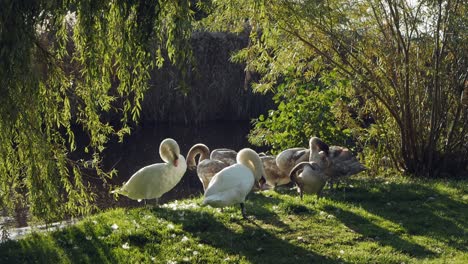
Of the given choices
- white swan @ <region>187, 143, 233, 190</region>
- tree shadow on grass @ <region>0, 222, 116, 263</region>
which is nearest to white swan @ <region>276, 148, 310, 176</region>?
white swan @ <region>187, 143, 233, 190</region>

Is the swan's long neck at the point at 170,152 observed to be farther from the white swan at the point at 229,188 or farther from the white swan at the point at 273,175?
the white swan at the point at 273,175

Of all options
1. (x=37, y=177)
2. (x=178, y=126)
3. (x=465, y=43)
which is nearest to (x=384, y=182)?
(x=465, y=43)

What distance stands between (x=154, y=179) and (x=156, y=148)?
1250 cm

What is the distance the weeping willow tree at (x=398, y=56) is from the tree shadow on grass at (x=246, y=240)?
14.2 ft

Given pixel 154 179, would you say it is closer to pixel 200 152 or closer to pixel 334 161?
pixel 200 152

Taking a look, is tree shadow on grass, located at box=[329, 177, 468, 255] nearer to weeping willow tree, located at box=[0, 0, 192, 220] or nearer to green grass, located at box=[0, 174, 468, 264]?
green grass, located at box=[0, 174, 468, 264]

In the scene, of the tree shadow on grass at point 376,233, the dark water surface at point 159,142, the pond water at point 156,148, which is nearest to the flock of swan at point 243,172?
the tree shadow on grass at point 376,233

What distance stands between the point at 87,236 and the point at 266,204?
3.04 meters

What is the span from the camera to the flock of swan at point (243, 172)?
31.4ft

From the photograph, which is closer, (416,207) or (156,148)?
(416,207)

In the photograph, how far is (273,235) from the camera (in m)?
9.03

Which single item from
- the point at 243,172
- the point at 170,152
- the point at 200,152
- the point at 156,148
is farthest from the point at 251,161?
the point at 156,148

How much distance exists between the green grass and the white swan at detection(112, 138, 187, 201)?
0.41m

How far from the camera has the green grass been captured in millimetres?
8266
